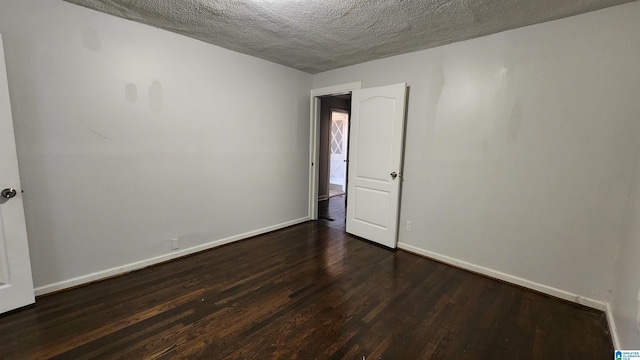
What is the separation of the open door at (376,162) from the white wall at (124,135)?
124 centimetres

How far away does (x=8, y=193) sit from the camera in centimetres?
186

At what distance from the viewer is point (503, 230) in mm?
2574

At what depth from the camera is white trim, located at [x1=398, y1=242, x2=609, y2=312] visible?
2.18 m

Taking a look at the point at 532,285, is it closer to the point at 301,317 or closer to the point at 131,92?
the point at 301,317

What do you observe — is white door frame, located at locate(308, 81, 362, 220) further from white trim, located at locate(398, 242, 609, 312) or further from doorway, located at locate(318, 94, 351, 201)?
white trim, located at locate(398, 242, 609, 312)

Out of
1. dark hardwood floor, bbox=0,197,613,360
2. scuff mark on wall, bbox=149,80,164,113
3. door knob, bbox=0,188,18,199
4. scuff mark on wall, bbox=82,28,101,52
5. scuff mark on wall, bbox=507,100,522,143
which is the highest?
scuff mark on wall, bbox=82,28,101,52

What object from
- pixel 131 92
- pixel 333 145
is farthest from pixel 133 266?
pixel 333 145

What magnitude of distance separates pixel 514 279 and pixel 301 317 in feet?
6.81

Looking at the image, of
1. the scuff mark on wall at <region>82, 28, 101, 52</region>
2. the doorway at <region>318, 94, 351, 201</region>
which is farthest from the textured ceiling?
the doorway at <region>318, 94, 351, 201</region>

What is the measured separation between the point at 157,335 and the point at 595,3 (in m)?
3.88

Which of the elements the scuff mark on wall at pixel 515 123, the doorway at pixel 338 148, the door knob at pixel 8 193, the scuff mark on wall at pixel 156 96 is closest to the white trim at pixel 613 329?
A: the scuff mark on wall at pixel 515 123

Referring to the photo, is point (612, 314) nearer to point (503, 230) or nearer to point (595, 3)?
point (503, 230)

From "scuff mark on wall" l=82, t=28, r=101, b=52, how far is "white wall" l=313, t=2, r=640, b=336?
3009 millimetres

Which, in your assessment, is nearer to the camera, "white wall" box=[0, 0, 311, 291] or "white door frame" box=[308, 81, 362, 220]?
"white wall" box=[0, 0, 311, 291]
